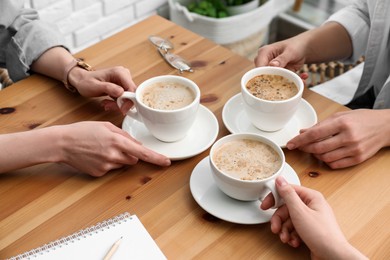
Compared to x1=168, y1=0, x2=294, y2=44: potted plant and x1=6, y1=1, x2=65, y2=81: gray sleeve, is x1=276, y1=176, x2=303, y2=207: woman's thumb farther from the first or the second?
x1=168, y1=0, x2=294, y2=44: potted plant

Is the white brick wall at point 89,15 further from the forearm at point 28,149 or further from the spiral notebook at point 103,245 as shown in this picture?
the spiral notebook at point 103,245

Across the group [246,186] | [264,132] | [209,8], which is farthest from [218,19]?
[246,186]

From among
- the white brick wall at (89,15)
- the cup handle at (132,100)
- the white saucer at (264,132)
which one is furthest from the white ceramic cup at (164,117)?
the white brick wall at (89,15)

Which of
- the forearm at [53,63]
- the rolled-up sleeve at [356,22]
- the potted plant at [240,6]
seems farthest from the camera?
the potted plant at [240,6]

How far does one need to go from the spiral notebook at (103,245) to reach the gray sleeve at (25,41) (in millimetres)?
563

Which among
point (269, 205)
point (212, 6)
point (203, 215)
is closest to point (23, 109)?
point (203, 215)

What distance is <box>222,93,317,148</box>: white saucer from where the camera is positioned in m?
1.09

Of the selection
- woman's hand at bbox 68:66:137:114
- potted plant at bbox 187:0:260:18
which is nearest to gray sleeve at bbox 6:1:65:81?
woman's hand at bbox 68:66:137:114

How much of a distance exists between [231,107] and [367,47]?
466 mm

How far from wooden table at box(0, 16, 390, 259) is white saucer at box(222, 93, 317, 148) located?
0.07ft

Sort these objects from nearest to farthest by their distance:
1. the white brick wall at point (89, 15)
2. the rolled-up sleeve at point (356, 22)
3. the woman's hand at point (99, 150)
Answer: the woman's hand at point (99, 150)
the rolled-up sleeve at point (356, 22)
the white brick wall at point (89, 15)

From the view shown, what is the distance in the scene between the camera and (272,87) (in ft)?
3.62

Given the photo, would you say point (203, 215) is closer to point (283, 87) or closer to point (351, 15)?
point (283, 87)

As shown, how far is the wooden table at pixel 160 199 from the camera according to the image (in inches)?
34.7
